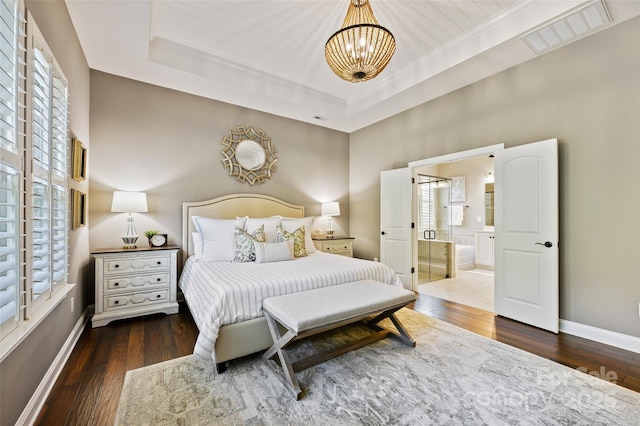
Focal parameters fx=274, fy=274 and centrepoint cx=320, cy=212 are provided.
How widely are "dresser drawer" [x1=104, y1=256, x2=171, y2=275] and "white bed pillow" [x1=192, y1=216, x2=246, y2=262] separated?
0.44 metres

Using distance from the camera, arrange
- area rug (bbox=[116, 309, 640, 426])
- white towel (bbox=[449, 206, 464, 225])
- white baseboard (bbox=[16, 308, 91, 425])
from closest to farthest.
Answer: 1. white baseboard (bbox=[16, 308, 91, 425])
2. area rug (bbox=[116, 309, 640, 426])
3. white towel (bbox=[449, 206, 464, 225])

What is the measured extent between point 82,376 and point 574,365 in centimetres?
371

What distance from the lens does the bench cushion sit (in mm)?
1835

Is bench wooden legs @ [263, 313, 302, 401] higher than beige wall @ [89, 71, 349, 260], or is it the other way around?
beige wall @ [89, 71, 349, 260]

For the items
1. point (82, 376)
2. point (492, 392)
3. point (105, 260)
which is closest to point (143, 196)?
point (105, 260)

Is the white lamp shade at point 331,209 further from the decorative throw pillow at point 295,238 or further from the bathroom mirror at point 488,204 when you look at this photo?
the bathroom mirror at point 488,204

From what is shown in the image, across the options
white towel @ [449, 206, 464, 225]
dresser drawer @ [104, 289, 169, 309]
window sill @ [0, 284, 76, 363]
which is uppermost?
white towel @ [449, 206, 464, 225]

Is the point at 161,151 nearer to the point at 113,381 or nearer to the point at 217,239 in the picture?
the point at 217,239

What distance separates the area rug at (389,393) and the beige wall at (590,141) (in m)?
1.02

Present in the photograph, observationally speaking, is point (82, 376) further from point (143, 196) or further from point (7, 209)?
point (143, 196)

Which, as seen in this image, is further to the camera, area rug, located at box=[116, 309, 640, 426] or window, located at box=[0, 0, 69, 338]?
area rug, located at box=[116, 309, 640, 426]

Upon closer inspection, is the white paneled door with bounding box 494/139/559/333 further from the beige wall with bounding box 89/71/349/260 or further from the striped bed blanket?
the beige wall with bounding box 89/71/349/260

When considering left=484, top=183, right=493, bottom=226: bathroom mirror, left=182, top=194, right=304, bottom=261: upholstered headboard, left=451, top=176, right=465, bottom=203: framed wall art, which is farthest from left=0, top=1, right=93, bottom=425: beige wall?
left=484, top=183, right=493, bottom=226: bathroom mirror

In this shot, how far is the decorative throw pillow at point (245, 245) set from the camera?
3176 mm
